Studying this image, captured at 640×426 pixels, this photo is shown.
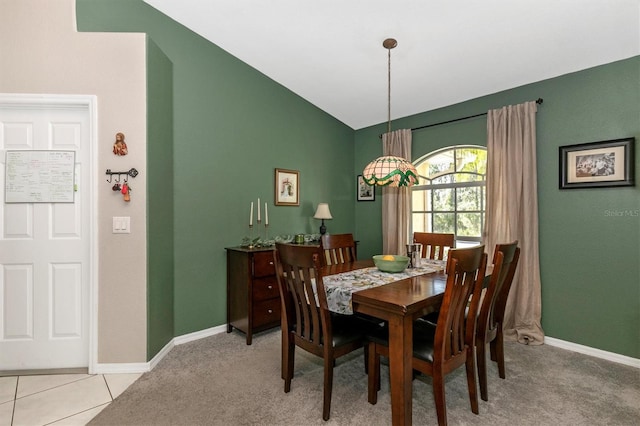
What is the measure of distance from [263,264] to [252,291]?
0.90 feet

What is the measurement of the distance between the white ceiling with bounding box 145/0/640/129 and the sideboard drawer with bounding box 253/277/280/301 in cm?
233

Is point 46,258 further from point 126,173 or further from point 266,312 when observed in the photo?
point 266,312

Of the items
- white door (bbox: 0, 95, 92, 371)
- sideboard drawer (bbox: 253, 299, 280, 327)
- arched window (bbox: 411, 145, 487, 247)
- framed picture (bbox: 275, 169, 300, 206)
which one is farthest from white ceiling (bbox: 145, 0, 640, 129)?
sideboard drawer (bbox: 253, 299, 280, 327)

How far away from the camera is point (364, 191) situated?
473cm

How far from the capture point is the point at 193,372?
97.8 inches

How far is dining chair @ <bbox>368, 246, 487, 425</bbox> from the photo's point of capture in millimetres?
1661

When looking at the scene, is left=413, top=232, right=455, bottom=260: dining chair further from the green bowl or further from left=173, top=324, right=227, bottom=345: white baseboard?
left=173, top=324, right=227, bottom=345: white baseboard

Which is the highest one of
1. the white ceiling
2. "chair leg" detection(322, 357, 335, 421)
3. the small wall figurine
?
the white ceiling

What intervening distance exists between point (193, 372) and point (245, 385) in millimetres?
491

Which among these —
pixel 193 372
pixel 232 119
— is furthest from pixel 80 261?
pixel 232 119

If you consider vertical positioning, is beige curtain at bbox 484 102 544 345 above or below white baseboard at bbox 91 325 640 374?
above

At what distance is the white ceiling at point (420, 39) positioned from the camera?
237 cm

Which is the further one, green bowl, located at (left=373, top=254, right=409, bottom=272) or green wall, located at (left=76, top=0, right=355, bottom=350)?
green wall, located at (left=76, top=0, right=355, bottom=350)

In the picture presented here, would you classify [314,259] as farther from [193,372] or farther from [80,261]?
[80,261]
